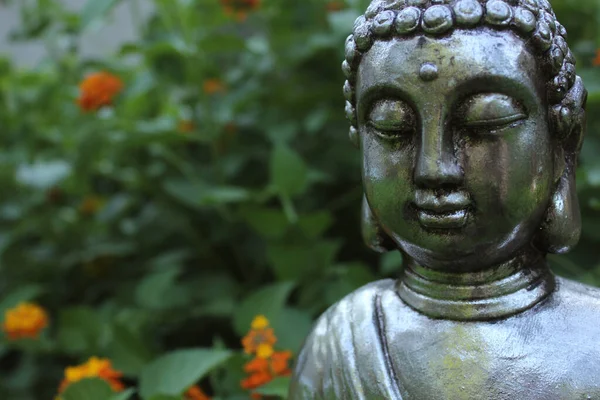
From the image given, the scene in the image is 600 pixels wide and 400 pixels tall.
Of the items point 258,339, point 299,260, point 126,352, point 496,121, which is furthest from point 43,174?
point 496,121

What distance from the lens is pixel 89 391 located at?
106cm


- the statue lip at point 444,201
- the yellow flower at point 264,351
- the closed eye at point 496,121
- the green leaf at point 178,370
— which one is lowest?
the green leaf at point 178,370

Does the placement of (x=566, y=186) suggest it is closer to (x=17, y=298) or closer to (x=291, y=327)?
(x=291, y=327)

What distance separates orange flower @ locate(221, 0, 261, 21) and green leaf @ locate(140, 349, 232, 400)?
911 mm

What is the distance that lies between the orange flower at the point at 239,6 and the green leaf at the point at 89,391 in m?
0.99

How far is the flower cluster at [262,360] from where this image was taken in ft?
3.41

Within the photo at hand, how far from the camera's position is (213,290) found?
5.32 ft

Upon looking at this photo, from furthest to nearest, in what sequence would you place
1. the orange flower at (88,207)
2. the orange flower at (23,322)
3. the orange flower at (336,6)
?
the orange flower at (88,207) → the orange flower at (336,6) → the orange flower at (23,322)

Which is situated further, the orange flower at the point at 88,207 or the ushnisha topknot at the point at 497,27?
the orange flower at the point at 88,207

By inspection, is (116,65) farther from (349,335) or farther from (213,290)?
(349,335)

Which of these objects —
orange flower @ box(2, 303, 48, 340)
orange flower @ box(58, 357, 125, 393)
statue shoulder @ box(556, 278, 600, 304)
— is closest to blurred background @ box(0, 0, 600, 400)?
orange flower @ box(2, 303, 48, 340)

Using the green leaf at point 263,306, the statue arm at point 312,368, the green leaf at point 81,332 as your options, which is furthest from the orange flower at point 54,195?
the statue arm at point 312,368

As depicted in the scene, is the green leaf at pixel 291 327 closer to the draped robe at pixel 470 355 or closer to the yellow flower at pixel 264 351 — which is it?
the yellow flower at pixel 264 351

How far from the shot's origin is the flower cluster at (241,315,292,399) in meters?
1.04
